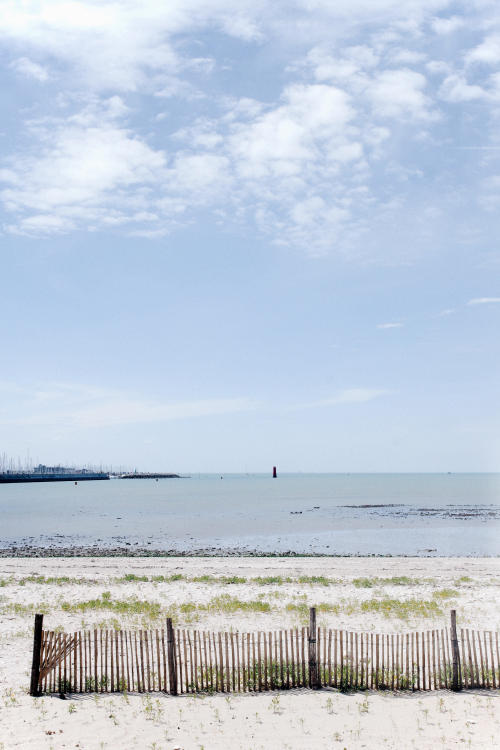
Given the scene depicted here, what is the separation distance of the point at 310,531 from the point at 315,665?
5309 cm

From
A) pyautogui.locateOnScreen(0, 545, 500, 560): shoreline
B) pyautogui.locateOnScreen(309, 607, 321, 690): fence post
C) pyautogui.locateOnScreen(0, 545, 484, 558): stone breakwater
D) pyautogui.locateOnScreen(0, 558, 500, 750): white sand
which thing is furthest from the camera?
pyautogui.locateOnScreen(0, 545, 484, 558): stone breakwater

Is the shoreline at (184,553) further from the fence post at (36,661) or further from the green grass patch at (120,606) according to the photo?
the fence post at (36,661)

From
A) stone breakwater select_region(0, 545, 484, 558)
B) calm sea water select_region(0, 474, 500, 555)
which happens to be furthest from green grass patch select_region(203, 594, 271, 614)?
calm sea water select_region(0, 474, 500, 555)

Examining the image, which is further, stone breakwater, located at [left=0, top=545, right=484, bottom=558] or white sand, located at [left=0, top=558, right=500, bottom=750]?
stone breakwater, located at [left=0, top=545, right=484, bottom=558]

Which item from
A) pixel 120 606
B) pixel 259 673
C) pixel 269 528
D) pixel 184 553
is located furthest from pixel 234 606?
pixel 269 528

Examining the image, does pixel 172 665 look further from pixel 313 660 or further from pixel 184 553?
pixel 184 553

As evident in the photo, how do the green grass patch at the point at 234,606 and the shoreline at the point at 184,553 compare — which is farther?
the shoreline at the point at 184,553

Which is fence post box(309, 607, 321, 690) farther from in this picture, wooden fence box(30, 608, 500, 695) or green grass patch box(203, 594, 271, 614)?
green grass patch box(203, 594, 271, 614)

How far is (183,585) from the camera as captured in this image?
2802 centimetres

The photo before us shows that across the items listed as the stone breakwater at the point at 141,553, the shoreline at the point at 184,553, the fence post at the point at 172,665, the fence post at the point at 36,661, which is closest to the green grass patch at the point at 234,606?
the fence post at the point at 172,665

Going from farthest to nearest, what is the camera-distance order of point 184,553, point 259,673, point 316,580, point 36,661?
point 184,553, point 316,580, point 259,673, point 36,661

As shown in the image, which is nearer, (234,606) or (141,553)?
(234,606)

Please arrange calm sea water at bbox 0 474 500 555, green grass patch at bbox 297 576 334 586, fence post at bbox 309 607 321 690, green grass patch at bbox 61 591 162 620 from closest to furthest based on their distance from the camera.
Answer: fence post at bbox 309 607 321 690 < green grass patch at bbox 61 591 162 620 < green grass patch at bbox 297 576 334 586 < calm sea water at bbox 0 474 500 555

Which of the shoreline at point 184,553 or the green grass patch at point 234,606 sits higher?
the green grass patch at point 234,606
